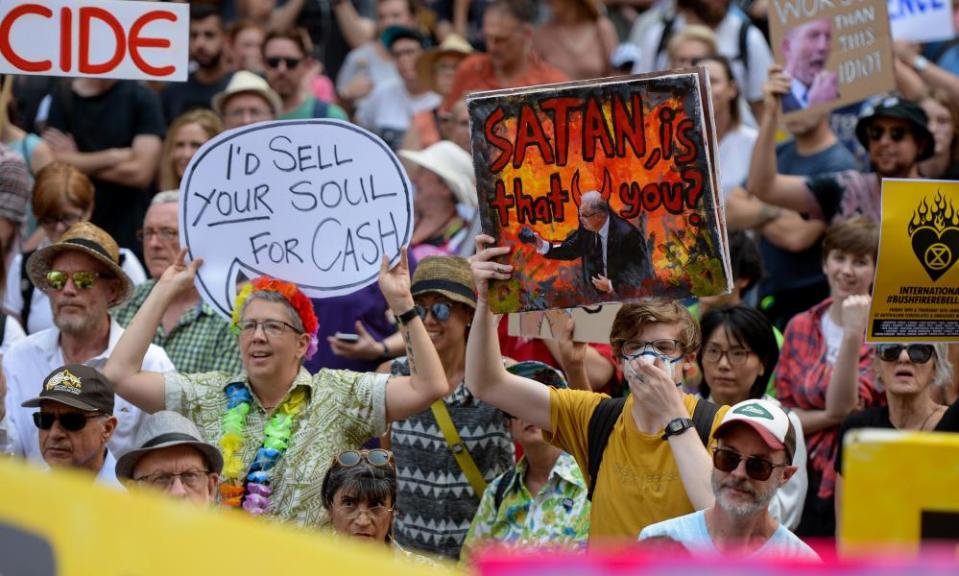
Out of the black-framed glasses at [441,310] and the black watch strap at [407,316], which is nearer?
the black watch strap at [407,316]

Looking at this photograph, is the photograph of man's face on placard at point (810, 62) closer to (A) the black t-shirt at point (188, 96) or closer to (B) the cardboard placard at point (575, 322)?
(B) the cardboard placard at point (575, 322)

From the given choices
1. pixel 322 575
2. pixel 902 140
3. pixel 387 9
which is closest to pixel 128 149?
pixel 387 9

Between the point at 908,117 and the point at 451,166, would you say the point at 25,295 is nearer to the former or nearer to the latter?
the point at 451,166

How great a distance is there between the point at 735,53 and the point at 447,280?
4.21 metres

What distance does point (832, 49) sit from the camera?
770 centimetres

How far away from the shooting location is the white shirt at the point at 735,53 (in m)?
9.92

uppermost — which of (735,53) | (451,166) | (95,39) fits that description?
(735,53)

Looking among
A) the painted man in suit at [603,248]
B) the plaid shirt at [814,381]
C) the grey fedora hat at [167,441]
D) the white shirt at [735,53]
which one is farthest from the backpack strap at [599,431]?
the white shirt at [735,53]

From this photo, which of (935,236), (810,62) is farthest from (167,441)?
(810,62)

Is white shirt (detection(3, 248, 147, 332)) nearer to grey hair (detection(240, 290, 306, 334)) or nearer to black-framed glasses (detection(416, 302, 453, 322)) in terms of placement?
black-framed glasses (detection(416, 302, 453, 322))

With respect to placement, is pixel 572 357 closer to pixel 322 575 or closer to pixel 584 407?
pixel 584 407

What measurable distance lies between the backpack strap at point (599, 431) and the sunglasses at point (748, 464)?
2.18ft

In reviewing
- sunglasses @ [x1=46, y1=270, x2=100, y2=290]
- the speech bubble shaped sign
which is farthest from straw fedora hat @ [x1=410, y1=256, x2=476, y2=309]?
sunglasses @ [x1=46, y1=270, x2=100, y2=290]

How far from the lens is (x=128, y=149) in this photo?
8.94 m
